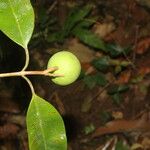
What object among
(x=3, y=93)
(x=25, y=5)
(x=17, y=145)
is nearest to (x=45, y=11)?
(x=3, y=93)

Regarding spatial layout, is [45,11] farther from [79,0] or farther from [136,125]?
[136,125]

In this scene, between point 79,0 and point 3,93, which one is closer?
point 3,93

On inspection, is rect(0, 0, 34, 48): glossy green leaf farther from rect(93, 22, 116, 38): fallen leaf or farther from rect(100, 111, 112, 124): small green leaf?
rect(93, 22, 116, 38): fallen leaf

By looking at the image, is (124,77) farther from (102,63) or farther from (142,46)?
(142,46)

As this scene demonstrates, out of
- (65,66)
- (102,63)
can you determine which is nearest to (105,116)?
(102,63)

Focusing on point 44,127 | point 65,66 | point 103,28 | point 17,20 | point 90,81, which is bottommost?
point 44,127

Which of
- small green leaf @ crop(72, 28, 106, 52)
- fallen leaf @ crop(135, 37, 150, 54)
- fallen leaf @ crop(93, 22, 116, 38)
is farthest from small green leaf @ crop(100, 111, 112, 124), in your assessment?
fallen leaf @ crop(93, 22, 116, 38)

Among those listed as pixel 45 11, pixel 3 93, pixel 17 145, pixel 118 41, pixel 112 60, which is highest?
pixel 45 11

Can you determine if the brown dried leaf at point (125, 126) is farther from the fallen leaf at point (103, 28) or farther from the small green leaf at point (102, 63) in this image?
the fallen leaf at point (103, 28)
